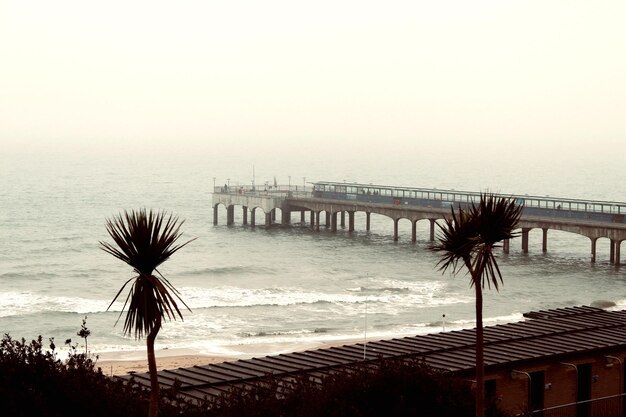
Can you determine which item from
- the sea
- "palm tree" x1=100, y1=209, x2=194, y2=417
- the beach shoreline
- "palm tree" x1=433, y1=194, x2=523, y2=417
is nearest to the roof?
the sea

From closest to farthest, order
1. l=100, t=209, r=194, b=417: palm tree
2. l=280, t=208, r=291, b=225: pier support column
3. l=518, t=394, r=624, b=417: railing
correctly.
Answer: l=100, t=209, r=194, b=417: palm tree
l=518, t=394, r=624, b=417: railing
l=280, t=208, r=291, b=225: pier support column

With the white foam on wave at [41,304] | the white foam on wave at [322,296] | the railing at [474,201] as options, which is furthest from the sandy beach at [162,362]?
the railing at [474,201]

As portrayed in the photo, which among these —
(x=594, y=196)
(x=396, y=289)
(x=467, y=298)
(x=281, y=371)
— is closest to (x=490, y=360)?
(x=281, y=371)

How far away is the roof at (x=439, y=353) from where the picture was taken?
71.6ft

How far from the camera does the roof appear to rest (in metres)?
21.8

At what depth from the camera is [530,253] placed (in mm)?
74062

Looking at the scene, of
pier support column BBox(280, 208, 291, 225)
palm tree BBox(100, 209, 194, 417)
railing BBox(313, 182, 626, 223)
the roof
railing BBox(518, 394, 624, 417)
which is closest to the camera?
palm tree BBox(100, 209, 194, 417)

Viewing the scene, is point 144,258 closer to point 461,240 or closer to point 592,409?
point 461,240

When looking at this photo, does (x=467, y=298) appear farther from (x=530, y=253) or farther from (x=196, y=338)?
(x=530, y=253)

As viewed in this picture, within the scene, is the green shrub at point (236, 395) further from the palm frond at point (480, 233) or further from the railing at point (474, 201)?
the railing at point (474, 201)

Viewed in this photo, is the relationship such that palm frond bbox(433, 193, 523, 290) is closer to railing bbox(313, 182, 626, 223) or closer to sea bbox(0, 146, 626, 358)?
sea bbox(0, 146, 626, 358)

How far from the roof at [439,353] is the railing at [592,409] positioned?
51.2 inches

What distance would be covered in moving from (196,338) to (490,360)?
2151cm

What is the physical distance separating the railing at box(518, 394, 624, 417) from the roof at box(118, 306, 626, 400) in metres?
1.30
